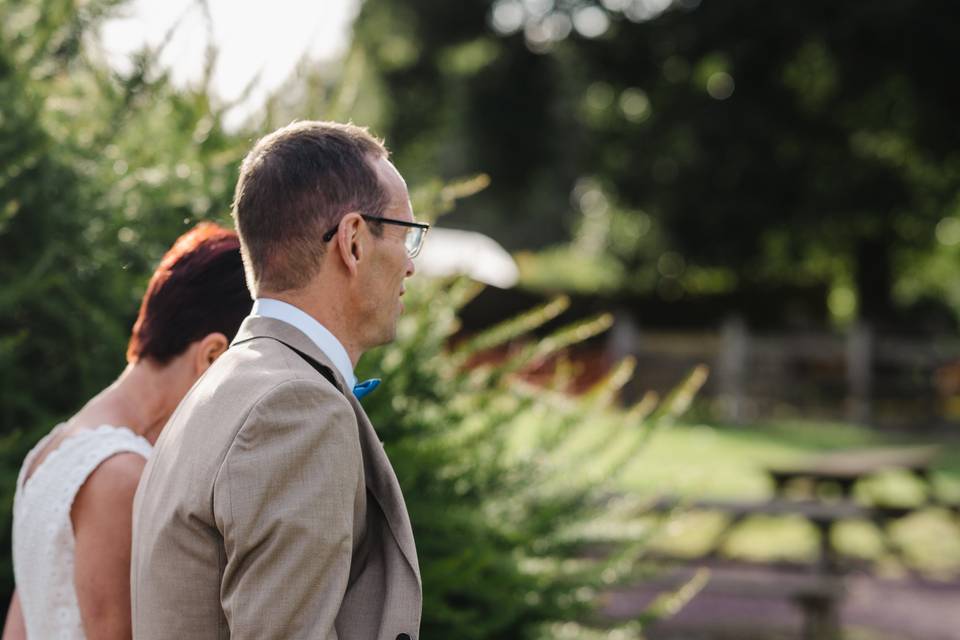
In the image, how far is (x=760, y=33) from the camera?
20094mm

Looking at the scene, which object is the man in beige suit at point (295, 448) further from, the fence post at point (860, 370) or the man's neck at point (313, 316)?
the fence post at point (860, 370)

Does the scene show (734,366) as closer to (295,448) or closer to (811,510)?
(811,510)

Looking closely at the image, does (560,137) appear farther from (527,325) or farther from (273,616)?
(273,616)

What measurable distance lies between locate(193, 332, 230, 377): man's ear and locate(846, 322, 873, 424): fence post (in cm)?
1727

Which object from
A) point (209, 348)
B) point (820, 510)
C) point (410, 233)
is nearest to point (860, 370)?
point (820, 510)

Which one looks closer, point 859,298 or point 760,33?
point 760,33

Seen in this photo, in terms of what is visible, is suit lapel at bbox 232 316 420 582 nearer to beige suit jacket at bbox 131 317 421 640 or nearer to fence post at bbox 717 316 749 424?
beige suit jacket at bbox 131 317 421 640

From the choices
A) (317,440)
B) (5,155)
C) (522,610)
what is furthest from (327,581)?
(5,155)

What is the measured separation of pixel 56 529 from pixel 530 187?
23.6m

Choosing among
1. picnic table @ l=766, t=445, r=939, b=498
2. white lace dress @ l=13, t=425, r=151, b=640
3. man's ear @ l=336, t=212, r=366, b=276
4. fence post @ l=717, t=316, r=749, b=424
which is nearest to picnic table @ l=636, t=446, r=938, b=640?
picnic table @ l=766, t=445, r=939, b=498

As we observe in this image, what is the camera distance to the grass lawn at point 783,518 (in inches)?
358

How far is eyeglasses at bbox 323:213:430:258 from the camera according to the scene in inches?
65.1

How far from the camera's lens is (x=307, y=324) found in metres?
1.68

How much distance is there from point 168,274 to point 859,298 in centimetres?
2138
